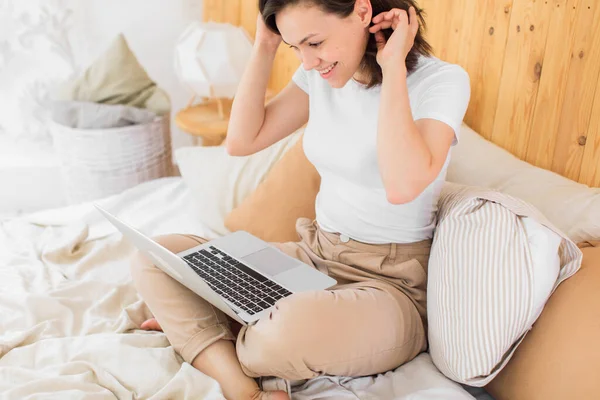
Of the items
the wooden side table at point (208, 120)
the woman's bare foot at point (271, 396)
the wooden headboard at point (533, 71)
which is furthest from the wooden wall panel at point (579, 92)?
the wooden side table at point (208, 120)

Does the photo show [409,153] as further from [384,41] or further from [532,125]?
[532,125]

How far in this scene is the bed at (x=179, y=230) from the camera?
123 cm

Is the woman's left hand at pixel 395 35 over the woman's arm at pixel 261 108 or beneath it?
over

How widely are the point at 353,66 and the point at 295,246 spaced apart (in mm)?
441

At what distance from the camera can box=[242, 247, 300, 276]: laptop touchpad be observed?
4.54ft

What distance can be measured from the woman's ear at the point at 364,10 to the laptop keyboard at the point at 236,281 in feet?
1.77

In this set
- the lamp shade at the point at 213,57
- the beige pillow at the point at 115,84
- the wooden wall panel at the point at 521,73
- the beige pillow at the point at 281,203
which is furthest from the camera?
the beige pillow at the point at 115,84

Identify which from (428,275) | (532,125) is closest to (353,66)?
(428,275)

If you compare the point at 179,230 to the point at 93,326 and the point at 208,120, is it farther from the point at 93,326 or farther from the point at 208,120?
the point at 208,120

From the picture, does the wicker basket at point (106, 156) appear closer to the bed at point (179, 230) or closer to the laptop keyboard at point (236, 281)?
the bed at point (179, 230)

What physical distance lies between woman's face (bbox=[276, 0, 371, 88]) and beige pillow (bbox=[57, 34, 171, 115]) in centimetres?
144

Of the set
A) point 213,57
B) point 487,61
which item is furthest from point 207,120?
point 487,61

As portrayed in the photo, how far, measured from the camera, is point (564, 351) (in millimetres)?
1088

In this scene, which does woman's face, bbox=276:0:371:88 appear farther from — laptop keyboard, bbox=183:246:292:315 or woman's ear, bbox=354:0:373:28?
laptop keyboard, bbox=183:246:292:315
